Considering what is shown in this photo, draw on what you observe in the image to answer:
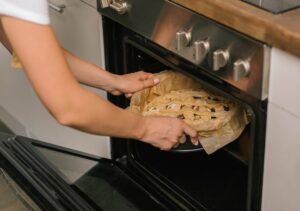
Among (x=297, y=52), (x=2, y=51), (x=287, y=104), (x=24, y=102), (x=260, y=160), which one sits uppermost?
(x=297, y=52)

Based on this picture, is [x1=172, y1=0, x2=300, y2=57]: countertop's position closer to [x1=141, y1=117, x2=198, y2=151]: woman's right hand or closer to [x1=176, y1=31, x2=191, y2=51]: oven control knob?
[x1=176, y1=31, x2=191, y2=51]: oven control knob

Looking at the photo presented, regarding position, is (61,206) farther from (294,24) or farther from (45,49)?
(294,24)

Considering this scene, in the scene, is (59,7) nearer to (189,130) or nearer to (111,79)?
(111,79)

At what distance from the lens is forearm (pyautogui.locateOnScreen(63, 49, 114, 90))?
1334mm

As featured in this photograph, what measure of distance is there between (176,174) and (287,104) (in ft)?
1.84

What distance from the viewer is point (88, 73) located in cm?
135

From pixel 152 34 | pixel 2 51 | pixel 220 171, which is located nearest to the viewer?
pixel 152 34

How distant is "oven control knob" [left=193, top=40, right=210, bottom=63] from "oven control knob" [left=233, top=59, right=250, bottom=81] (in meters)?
0.08

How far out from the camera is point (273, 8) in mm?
1016

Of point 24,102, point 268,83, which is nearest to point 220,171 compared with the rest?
point 268,83

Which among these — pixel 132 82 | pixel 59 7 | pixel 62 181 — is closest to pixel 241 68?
pixel 132 82

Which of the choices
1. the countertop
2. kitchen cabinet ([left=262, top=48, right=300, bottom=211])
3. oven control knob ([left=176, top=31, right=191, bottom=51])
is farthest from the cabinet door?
kitchen cabinet ([left=262, top=48, right=300, bottom=211])

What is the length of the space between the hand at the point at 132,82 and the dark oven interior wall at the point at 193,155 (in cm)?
5

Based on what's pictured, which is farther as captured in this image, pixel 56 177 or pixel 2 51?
pixel 2 51
